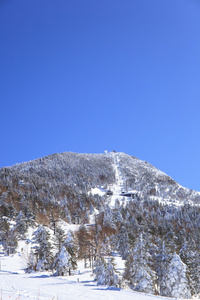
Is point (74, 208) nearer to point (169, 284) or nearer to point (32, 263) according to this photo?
point (32, 263)

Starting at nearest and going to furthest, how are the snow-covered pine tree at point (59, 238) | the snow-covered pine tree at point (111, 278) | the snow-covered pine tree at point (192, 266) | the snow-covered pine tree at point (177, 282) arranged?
1. the snow-covered pine tree at point (111, 278)
2. the snow-covered pine tree at point (177, 282)
3. the snow-covered pine tree at point (192, 266)
4. the snow-covered pine tree at point (59, 238)

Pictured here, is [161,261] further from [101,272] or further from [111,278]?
[111,278]

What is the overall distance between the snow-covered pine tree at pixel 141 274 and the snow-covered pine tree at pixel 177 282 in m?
2.53

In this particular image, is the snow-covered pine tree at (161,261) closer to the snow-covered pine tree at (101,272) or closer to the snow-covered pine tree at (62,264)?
the snow-covered pine tree at (101,272)

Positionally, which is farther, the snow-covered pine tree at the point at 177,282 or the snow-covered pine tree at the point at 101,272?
the snow-covered pine tree at the point at 177,282

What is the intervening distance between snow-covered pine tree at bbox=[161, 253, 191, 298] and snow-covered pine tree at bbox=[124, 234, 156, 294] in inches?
99.6

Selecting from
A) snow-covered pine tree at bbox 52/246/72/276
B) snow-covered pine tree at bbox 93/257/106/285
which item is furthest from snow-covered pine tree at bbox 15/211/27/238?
snow-covered pine tree at bbox 93/257/106/285

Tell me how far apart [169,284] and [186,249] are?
1436 cm

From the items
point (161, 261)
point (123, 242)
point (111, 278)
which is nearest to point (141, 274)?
point (111, 278)

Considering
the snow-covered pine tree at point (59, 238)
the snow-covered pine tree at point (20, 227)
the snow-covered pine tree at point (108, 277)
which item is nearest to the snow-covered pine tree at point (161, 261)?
the snow-covered pine tree at point (108, 277)

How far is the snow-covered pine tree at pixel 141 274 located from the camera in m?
34.2

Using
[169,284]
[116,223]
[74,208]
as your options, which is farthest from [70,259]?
[74,208]

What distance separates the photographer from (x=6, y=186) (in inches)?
5438

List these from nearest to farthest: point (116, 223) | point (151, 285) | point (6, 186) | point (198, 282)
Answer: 1. point (151, 285)
2. point (198, 282)
3. point (116, 223)
4. point (6, 186)
